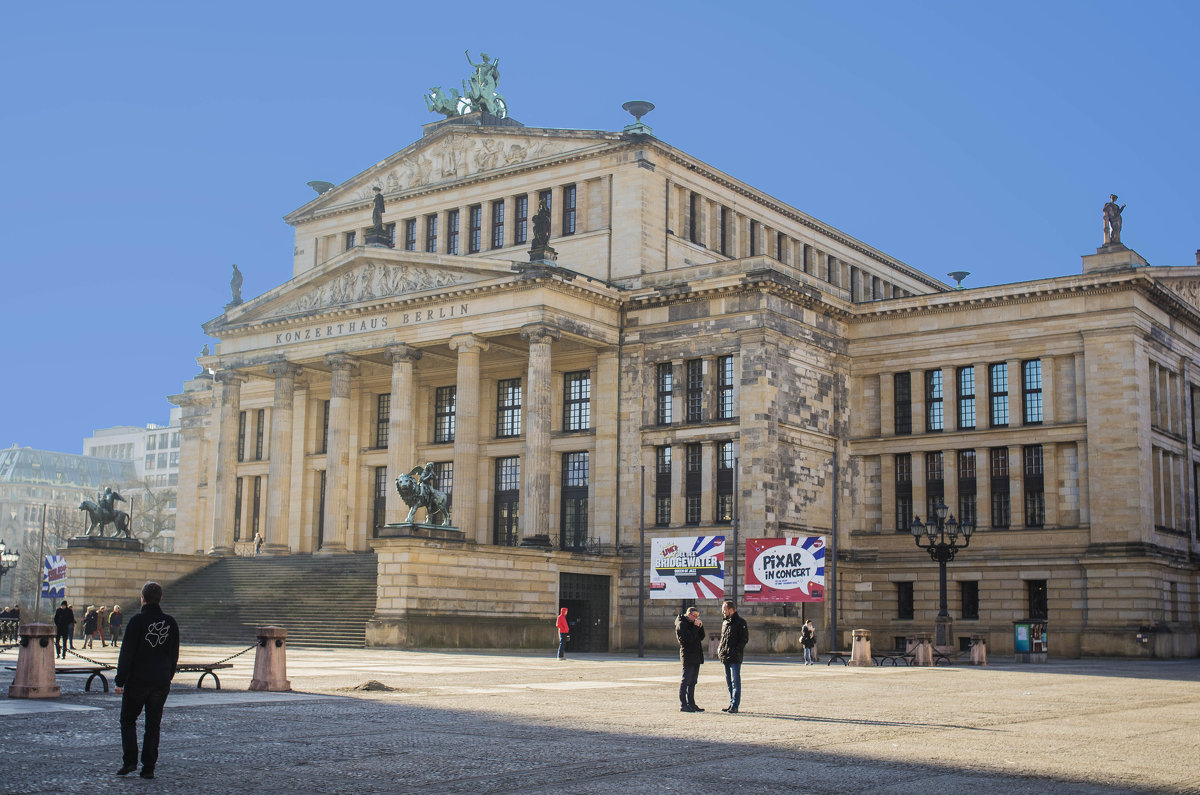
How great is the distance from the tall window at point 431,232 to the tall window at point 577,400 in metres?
11.3

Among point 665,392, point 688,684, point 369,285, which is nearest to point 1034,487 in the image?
point 665,392

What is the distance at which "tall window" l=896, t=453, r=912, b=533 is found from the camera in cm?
5906

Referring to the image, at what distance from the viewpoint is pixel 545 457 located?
56219 mm

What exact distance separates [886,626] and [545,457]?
16629mm

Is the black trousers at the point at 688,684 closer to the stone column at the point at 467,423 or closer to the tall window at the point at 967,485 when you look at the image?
the stone column at the point at 467,423

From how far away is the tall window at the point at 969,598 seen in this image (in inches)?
2234

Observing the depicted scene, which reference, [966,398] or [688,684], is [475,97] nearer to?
[966,398]

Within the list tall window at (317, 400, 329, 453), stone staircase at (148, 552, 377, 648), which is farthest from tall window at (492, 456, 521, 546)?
tall window at (317, 400, 329, 453)

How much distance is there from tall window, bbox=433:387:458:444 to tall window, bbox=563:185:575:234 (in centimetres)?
987

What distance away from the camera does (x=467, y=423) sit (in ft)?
188

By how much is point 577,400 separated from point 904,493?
15.1m

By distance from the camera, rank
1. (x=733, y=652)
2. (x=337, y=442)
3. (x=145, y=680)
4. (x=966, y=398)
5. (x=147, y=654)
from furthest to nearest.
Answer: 1. (x=337, y=442)
2. (x=966, y=398)
3. (x=733, y=652)
4. (x=147, y=654)
5. (x=145, y=680)

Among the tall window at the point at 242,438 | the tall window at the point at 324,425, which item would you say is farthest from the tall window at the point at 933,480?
the tall window at the point at 242,438

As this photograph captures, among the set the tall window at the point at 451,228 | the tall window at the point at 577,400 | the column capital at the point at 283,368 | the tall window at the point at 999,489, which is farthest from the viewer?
the tall window at the point at 451,228
